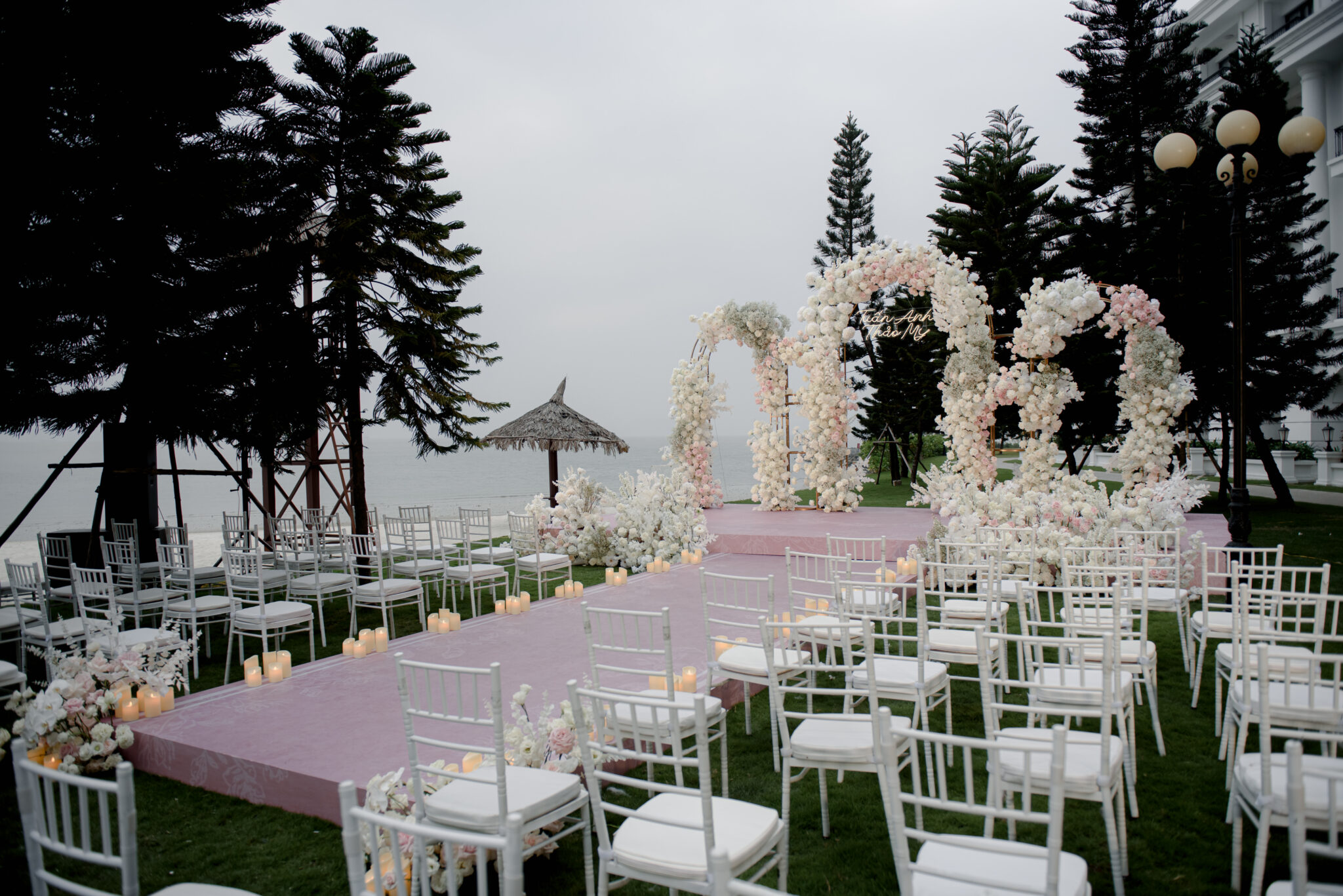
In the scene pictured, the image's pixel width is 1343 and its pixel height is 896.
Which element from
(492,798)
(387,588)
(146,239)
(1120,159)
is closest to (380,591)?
(387,588)

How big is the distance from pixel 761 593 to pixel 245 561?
4.00m

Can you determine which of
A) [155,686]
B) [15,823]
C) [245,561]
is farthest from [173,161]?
[15,823]

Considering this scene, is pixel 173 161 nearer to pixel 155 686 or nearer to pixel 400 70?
pixel 400 70

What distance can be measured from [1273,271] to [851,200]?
1002 centimetres

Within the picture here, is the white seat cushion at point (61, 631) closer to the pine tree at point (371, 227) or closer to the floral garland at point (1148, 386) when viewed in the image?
the pine tree at point (371, 227)

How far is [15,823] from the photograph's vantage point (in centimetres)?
293

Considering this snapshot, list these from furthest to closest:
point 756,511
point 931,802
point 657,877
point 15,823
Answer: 1. point 756,511
2. point 15,823
3. point 657,877
4. point 931,802

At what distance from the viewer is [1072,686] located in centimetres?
266

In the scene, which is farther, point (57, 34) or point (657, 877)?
point (57, 34)

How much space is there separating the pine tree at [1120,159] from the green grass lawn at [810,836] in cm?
1017

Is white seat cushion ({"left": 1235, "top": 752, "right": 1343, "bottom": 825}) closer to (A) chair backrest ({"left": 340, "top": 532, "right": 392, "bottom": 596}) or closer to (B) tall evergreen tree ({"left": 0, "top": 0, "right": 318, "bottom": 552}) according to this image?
(A) chair backrest ({"left": 340, "top": 532, "right": 392, "bottom": 596})

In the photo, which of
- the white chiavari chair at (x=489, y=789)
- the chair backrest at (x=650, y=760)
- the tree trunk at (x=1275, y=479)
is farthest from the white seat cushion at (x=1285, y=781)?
the tree trunk at (x=1275, y=479)

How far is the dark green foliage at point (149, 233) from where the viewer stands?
6.27m

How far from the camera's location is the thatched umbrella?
9898mm
